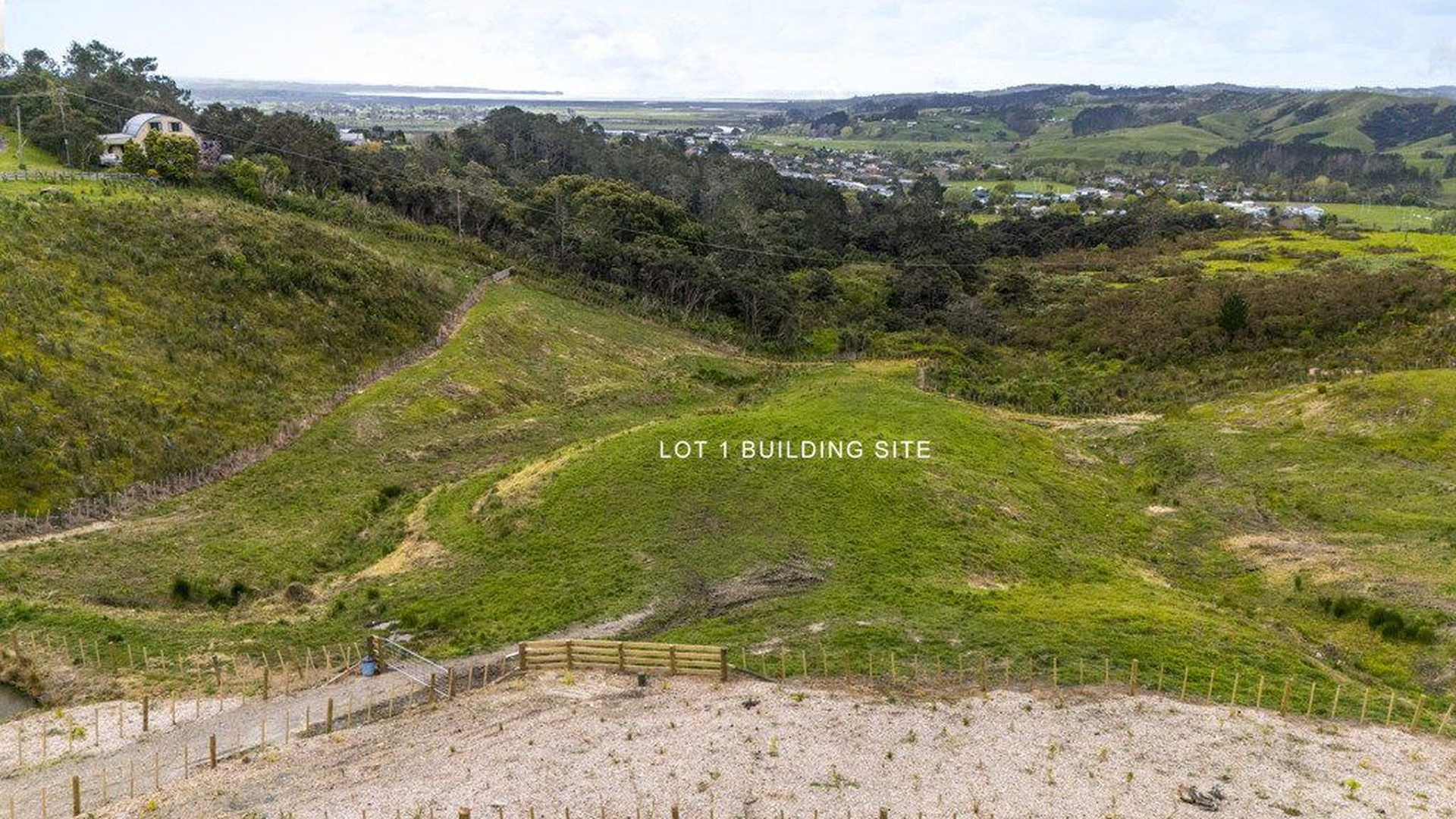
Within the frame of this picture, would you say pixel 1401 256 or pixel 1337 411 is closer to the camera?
pixel 1337 411

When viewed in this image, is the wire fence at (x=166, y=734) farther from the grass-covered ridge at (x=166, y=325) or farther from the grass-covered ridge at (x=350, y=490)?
the grass-covered ridge at (x=166, y=325)

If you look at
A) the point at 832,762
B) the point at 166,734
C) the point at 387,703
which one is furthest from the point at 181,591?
the point at 832,762

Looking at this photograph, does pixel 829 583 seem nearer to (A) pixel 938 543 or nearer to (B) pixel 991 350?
(A) pixel 938 543

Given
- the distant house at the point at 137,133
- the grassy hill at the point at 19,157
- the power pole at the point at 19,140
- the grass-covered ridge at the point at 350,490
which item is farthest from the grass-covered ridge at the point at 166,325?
the distant house at the point at 137,133

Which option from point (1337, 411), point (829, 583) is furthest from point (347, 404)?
point (1337, 411)

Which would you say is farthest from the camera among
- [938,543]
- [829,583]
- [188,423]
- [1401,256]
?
[1401,256]

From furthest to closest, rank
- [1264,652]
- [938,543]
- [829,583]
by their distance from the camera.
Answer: [938,543] → [829,583] → [1264,652]

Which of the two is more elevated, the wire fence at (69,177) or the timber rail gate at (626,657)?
the wire fence at (69,177)
